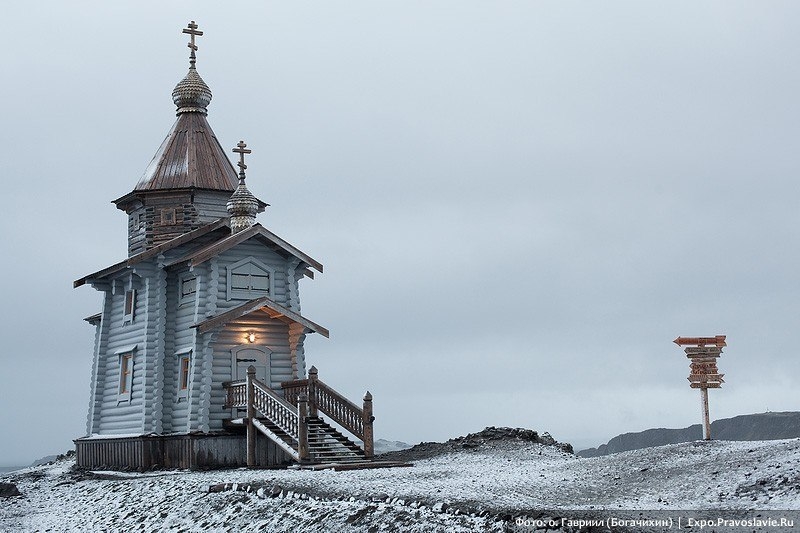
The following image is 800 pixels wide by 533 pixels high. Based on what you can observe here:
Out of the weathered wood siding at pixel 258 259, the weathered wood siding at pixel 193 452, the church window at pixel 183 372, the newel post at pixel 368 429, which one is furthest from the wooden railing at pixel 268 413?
the weathered wood siding at pixel 258 259

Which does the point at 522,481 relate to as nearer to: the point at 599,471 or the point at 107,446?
A: the point at 599,471

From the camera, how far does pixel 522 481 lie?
2173cm

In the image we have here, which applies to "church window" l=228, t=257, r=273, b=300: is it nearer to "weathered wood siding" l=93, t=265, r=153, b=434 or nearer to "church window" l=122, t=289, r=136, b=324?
"weathered wood siding" l=93, t=265, r=153, b=434

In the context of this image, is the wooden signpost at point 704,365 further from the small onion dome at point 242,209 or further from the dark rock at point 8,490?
the dark rock at point 8,490

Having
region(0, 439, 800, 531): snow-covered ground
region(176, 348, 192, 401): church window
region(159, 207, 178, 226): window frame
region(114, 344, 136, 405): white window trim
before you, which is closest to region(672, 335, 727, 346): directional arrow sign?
region(0, 439, 800, 531): snow-covered ground

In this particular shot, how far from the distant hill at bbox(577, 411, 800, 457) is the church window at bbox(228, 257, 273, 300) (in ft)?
48.2

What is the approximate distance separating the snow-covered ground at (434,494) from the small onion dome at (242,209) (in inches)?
345

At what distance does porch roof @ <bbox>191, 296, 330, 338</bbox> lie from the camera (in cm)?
3134

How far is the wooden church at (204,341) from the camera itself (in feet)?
101

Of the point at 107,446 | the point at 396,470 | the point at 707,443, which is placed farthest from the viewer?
the point at 107,446

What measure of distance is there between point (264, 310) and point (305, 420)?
5858 millimetres

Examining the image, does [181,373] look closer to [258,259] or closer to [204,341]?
[204,341]

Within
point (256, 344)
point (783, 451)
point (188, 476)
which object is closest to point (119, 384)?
point (256, 344)

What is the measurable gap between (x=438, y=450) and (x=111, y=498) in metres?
12.1
